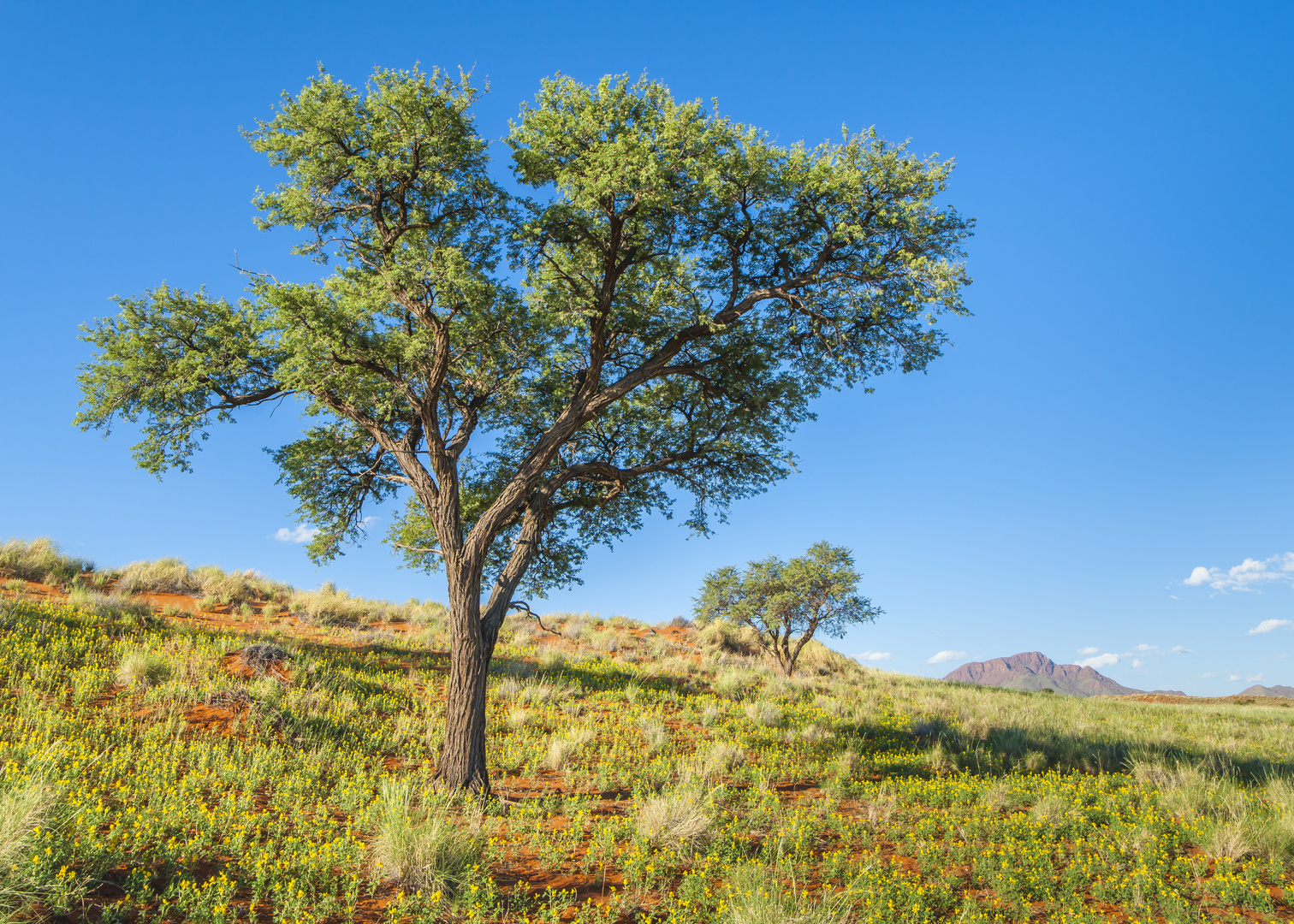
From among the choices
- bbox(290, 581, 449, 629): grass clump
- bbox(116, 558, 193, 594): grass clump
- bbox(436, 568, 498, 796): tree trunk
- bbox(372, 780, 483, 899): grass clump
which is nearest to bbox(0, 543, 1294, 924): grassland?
bbox(372, 780, 483, 899): grass clump

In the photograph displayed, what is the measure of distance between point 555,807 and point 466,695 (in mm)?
2297

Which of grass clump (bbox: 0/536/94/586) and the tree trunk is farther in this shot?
grass clump (bbox: 0/536/94/586)

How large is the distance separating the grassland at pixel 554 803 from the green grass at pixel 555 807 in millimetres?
49

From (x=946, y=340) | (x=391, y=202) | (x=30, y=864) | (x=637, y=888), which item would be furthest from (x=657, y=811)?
(x=391, y=202)

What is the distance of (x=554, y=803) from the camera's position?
30.9 ft

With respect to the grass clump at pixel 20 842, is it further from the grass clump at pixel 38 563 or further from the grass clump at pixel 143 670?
the grass clump at pixel 38 563

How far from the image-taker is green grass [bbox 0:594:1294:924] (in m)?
6.13

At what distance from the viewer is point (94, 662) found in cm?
1237

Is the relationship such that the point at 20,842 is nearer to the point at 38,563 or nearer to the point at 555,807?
the point at 555,807

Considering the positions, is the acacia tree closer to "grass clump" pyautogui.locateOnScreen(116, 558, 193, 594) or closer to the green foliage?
the green foliage

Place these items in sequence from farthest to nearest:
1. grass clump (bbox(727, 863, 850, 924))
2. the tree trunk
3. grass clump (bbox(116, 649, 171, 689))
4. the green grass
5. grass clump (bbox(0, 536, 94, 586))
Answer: grass clump (bbox(0, 536, 94, 586)), grass clump (bbox(116, 649, 171, 689)), the tree trunk, the green grass, grass clump (bbox(727, 863, 850, 924))

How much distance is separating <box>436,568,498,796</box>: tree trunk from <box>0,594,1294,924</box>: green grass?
1.76 ft

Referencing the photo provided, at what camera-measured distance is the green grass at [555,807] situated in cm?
613

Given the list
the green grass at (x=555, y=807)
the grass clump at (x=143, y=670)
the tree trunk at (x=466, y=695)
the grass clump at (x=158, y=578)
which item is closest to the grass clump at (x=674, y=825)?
the green grass at (x=555, y=807)
